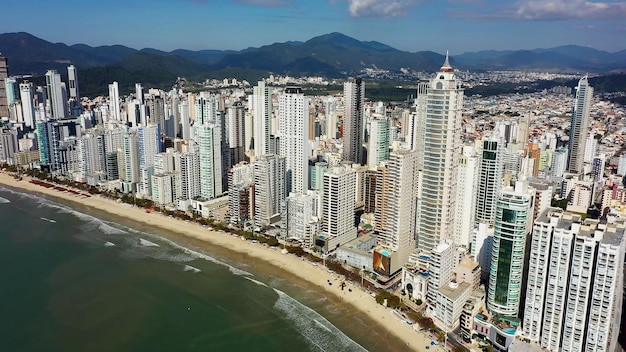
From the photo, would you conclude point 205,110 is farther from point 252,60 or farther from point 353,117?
point 252,60

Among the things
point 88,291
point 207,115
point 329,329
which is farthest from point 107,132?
point 329,329

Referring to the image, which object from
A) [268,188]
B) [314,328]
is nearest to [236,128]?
[268,188]

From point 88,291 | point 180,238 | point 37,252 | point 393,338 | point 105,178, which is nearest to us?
point 393,338

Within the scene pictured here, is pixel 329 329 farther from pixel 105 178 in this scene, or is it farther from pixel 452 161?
pixel 105 178

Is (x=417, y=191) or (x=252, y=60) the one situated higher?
(x=252, y=60)

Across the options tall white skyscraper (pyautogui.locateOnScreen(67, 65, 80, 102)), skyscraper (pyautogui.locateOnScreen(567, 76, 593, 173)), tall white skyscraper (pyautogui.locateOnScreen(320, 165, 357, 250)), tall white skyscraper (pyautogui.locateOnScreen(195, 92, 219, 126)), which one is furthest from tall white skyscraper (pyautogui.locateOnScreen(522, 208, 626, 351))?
tall white skyscraper (pyautogui.locateOnScreen(67, 65, 80, 102))

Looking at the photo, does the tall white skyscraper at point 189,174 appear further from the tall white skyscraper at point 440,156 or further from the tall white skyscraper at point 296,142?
the tall white skyscraper at point 440,156

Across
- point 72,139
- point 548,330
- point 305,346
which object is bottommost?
point 305,346
